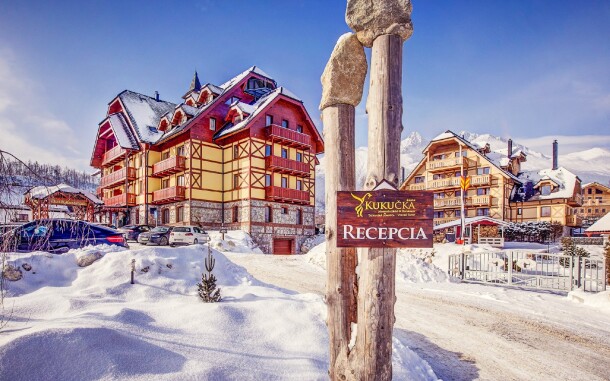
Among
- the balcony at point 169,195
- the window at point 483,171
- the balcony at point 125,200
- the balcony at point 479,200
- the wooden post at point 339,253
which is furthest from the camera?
the window at point 483,171

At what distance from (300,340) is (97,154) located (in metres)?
39.4

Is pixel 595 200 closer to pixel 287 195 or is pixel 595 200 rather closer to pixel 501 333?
pixel 287 195

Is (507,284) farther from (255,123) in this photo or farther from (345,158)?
(255,123)

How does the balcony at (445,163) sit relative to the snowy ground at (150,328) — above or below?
above

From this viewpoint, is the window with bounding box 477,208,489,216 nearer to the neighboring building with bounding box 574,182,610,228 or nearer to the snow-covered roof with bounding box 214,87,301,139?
the neighboring building with bounding box 574,182,610,228

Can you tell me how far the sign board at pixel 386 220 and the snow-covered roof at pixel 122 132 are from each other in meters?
31.2

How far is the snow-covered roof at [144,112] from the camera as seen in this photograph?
99.3 feet

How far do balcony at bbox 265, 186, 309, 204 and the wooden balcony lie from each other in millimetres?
20546

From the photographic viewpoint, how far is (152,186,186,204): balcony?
2597 cm

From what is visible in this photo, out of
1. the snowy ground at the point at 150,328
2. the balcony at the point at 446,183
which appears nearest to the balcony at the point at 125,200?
the snowy ground at the point at 150,328

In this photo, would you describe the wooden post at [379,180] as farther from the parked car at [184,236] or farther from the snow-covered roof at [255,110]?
the snow-covered roof at [255,110]

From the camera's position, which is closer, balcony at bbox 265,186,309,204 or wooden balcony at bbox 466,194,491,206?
balcony at bbox 265,186,309,204

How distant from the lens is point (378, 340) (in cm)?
323

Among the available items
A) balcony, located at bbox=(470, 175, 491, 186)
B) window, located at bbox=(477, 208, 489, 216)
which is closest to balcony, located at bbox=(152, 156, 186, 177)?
balcony, located at bbox=(470, 175, 491, 186)
